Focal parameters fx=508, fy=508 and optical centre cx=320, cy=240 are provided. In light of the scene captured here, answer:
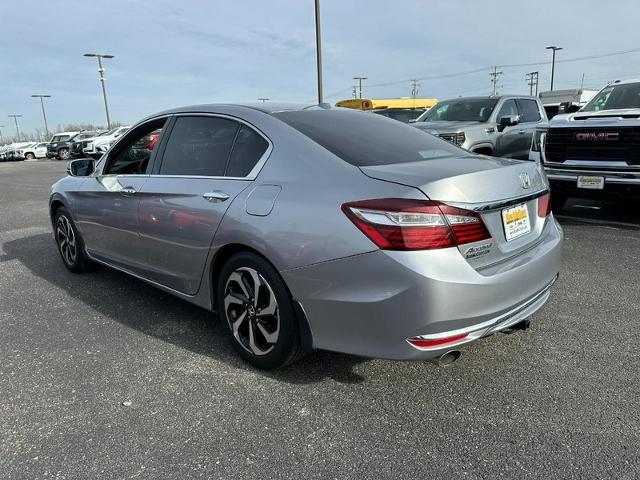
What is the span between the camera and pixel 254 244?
9.12ft

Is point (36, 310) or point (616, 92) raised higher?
point (616, 92)

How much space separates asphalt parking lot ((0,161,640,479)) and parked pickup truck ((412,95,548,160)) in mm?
4783

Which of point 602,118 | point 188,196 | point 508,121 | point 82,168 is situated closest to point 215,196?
point 188,196

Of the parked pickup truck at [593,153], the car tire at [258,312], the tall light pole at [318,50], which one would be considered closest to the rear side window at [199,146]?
the car tire at [258,312]

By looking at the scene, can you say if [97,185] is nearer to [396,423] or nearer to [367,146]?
[367,146]

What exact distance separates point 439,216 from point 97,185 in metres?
3.24

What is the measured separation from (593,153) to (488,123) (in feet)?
9.02

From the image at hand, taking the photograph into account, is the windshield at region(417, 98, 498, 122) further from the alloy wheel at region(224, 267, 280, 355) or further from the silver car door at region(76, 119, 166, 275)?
the alloy wheel at region(224, 267, 280, 355)

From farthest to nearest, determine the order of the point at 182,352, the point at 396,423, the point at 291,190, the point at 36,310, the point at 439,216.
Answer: the point at 36,310
the point at 182,352
the point at 291,190
the point at 396,423
the point at 439,216

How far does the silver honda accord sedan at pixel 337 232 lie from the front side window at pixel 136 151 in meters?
0.14

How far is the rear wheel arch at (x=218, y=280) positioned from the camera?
8.77 feet

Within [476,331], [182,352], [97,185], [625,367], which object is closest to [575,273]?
[625,367]

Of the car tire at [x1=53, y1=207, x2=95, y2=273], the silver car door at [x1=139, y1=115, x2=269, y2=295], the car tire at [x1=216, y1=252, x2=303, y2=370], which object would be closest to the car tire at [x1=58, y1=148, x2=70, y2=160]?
the car tire at [x1=53, y1=207, x2=95, y2=273]

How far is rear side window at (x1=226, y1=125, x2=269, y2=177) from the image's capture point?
3012mm
